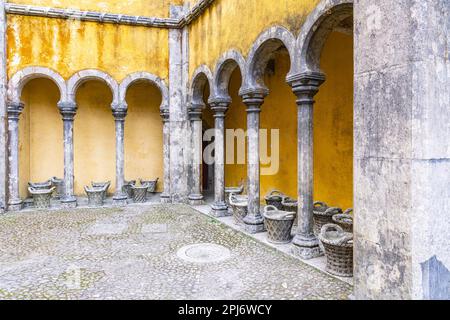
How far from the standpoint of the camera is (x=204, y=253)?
17.3 feet

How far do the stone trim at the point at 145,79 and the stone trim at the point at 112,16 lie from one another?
1451mm

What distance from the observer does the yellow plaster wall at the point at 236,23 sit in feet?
17.5

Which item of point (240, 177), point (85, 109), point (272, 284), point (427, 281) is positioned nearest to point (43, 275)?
point (272, 284)

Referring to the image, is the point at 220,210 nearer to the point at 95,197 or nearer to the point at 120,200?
the point at 120,200

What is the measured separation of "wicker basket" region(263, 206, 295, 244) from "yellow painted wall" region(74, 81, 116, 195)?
7.67 meters

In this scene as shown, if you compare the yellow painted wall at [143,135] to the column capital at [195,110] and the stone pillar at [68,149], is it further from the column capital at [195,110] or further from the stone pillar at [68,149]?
the column capital at [195,110]

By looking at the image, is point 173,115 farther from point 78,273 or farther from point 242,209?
point 78,273

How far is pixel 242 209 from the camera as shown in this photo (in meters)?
6.93

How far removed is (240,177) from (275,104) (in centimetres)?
289

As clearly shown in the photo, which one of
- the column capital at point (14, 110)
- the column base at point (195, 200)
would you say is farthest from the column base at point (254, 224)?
the column capital at point (14, 110)

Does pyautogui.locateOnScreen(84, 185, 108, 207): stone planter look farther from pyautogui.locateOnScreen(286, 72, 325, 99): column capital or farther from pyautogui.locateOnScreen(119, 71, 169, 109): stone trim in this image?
pyautogui.locateOnScreen(286, 72, 325, 99): column capital

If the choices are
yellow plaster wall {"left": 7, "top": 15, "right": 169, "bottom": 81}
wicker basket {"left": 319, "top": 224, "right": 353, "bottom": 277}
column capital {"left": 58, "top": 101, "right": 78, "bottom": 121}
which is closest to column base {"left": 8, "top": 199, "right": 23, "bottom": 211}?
column capital {"left": 58, "top": 101, "right": 78, "bottom": 121}

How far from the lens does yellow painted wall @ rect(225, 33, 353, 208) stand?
6.92 m

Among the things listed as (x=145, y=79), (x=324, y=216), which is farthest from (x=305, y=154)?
(x=145, y=79)
